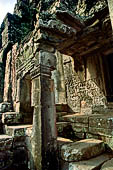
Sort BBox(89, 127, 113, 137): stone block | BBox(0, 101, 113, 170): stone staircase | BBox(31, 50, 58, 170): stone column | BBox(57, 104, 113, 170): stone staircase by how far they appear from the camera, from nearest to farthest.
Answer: BBox(57, 104, 113, 170): stone staircase < BBox(0, 101, 113, 170): stone staircase < BBox(31, 50, 58, 170): stone column < BBox(89, 127, 113, 137): stone block

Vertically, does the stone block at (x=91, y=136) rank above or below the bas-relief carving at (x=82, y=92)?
below

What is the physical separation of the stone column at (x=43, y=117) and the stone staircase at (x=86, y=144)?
23 cm

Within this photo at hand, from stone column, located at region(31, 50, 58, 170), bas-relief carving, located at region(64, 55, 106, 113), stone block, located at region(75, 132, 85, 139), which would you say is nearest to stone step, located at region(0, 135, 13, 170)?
stone column, located at region(31, 50, 58, 170)

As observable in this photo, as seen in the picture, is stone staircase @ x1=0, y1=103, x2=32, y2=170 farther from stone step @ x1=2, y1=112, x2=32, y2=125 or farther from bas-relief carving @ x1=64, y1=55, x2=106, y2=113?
bas-relief carving @ x1=64, y1=55, x2=106, y2=113

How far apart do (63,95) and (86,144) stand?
3.41 meters

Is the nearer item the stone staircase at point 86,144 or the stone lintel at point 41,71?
the stone staircase at point 86,144

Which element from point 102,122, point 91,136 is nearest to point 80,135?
point 91,136

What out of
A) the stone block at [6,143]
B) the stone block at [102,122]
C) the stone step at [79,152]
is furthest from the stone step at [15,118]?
the stone block at [102,122]

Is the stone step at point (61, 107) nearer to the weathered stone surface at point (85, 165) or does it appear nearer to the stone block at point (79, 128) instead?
the stone block at point (79, 128)

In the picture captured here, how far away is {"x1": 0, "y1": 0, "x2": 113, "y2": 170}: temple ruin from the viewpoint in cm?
227

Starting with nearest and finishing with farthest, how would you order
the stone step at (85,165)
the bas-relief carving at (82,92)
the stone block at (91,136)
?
1. the stone step at (85,165)
2. the stone block at (91,136)
3. the bas-relief carving at (82,92)

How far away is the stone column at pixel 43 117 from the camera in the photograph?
2230mm

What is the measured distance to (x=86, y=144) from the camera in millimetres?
2326

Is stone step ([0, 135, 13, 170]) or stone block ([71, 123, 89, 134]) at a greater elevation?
stone block ([71, 123, 89, 134])
